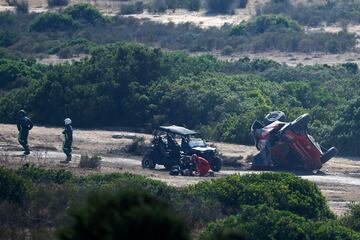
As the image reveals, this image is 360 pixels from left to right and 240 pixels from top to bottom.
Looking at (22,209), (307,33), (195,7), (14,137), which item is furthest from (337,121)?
(195,7)

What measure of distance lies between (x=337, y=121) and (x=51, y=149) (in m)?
8.02

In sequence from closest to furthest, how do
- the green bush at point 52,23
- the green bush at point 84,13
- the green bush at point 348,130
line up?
the green bush at point 348,130 → the green bush at point 52,23 → the green bush at point 84,13

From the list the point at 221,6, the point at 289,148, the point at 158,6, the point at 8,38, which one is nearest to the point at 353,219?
the point at 289,148

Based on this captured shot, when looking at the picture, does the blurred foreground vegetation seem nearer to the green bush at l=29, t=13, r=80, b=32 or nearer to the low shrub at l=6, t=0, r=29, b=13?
the green bush at l=29, t=13, r=80, b=32

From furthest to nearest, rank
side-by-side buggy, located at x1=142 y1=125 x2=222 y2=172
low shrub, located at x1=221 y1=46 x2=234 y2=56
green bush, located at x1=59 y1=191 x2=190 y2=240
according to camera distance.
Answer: low shrub, located at x1=221 y1=46 x2=234 y2=56, side-by-side buggy, located at x1=142 y1=125 x2=222 y2=172, green bush, located at x1=59 y1=191 x2=190 y2=240

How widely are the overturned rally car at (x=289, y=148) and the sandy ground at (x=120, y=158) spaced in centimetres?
36

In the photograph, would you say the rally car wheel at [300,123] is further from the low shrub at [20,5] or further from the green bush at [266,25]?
the low shrub at [20,5]

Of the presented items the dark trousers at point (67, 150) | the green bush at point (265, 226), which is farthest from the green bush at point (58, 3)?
the green bush at point (265, 226)

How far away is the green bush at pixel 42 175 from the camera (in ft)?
77.8

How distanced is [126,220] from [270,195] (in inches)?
551

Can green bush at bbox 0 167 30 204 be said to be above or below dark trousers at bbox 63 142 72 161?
above

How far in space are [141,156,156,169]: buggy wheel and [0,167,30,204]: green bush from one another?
8884 millimetres

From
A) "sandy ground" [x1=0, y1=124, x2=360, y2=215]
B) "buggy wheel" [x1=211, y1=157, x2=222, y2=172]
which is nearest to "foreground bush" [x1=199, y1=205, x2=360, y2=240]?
"sandy ground" [x1=0, y1=124, x2=360, y2=215]

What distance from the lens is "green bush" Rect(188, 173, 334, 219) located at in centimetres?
2209
